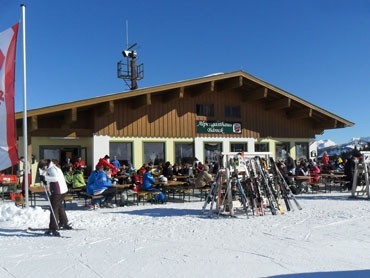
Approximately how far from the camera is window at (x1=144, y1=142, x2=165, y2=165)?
17250 mm

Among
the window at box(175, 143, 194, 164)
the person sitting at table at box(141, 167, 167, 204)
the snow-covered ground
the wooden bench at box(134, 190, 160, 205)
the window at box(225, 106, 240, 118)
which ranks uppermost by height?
the window at box(225, 106, 240, 118)

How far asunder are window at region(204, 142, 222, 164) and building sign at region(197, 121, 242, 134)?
1.76 feet

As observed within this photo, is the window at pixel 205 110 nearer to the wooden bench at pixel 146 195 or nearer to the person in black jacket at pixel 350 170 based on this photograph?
the person in black jacket at pixel 350 170

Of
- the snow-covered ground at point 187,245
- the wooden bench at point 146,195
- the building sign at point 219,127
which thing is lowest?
the snow-covered ground at point 187,245

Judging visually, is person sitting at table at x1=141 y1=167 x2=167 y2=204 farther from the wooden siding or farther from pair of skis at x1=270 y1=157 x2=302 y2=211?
the wooden siding

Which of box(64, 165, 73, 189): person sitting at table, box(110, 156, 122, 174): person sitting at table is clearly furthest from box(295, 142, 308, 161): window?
box(64, 165, 73, 189): person sitting at table

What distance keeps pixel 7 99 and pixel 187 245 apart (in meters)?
4.92

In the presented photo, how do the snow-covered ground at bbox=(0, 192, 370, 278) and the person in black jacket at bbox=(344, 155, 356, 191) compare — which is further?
the person in black jacket at bbox=(344, 155, 356, 191)


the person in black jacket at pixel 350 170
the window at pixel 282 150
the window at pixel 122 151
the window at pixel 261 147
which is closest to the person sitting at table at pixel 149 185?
the window at pixel 122 151

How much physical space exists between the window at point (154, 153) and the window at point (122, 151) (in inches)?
25.2

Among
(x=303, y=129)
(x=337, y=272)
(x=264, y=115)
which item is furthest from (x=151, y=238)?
(x=303, y=129)

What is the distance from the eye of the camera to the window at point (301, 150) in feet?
67.7

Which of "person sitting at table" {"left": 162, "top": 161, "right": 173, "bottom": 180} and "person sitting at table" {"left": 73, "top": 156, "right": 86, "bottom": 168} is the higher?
"person sitting at table" {"left": 73, "top": 156, "right": 86, "bottom": 168}

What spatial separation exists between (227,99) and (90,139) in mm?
5783
